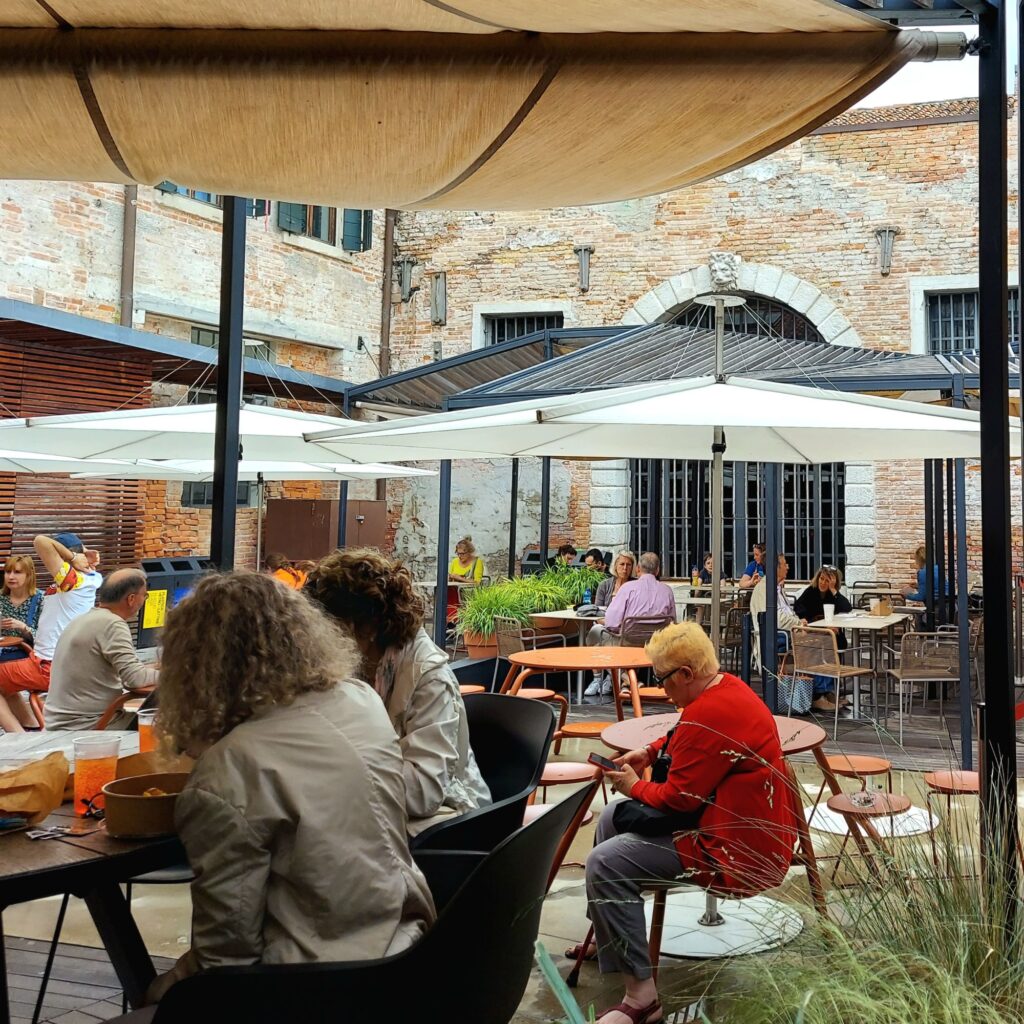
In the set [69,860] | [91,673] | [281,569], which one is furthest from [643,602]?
[69,860]

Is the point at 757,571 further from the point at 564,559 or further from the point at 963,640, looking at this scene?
the point at 963,640

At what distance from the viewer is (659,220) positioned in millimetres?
15703

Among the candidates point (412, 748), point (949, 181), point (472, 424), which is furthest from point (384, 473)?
point (949, 181)

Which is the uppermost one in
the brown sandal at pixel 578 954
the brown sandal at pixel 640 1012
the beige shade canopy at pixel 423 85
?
the beige shade canopy at pixel 423 85

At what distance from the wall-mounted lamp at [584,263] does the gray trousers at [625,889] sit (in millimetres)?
13603

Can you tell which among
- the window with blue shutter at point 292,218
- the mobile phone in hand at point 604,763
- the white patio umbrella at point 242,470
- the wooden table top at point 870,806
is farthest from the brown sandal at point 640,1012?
the window with blue shutter at point 292,218

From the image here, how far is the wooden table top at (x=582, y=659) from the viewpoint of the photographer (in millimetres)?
5407

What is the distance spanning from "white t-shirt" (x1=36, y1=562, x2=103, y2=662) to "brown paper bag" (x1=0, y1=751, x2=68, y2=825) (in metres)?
4.46

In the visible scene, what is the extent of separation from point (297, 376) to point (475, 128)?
11554 mm

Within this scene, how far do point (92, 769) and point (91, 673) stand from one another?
2126mm

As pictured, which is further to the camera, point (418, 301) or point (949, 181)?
point (418, 301)

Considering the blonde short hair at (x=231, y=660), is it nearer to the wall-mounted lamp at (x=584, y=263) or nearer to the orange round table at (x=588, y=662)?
the orange round table at (x=588, y=662)

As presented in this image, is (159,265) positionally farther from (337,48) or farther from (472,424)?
(337,48)

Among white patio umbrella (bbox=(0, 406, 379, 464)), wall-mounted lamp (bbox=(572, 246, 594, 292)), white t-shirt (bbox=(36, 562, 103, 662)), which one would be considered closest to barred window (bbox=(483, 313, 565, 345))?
wall-mounted lamp (bbox=(572, 246, 594, 292))
